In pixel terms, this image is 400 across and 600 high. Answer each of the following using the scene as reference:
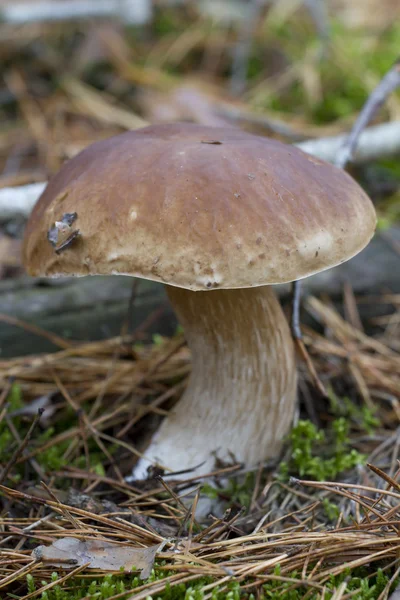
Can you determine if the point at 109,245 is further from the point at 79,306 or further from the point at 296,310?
the point at 79,306

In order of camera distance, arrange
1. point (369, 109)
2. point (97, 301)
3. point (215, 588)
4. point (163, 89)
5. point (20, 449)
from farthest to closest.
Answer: point (163, 89)
point (97, 301)
point (369, 109)
point (20, 449)
point (215, 588)

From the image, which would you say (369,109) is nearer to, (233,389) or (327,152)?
(327,152)

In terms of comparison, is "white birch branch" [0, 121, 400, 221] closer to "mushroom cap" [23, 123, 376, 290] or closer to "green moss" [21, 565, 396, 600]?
"mushroom cap" [23, 123, 376, 290]

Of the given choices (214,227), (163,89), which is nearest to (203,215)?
(214,227)

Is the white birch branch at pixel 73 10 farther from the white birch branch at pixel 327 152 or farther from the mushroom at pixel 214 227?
the mushroom at pixel 214 227

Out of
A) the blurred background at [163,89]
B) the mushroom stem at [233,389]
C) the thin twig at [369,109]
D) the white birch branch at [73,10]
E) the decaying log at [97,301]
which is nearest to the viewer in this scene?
the mushroom stem at [233,389]

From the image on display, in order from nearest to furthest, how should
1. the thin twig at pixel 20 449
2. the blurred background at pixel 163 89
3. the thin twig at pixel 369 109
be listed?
the thin twig at pixel 20 449 → the thin twig at pixel 369 109 → the blurred background at pixel 163 89

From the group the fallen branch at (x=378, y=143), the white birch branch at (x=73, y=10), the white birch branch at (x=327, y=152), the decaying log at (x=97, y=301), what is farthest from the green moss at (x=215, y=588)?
the white birch branch at (x=73, y=10)
